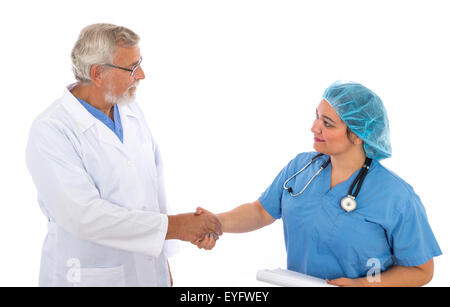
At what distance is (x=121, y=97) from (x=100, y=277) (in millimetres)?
738

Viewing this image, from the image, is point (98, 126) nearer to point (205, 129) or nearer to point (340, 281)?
point (340, 281)

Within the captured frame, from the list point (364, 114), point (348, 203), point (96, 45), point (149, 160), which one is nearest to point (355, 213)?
point (348, 203)

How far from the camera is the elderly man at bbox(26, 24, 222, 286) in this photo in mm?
1789

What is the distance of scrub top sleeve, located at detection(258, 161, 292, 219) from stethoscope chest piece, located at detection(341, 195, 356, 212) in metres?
0.36

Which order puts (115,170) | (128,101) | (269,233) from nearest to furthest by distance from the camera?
(115,170) → (128,101) → (269,233)

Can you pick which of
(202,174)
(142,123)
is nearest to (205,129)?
(202,174)

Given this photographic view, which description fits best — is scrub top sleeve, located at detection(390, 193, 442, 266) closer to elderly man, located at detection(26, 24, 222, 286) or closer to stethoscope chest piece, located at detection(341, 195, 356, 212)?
stethoscope chest piece, located at detection(341, 195, 356, 212)

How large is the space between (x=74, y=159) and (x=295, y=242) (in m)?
0.92

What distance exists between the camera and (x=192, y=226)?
2.11 meters

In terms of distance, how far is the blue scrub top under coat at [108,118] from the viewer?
1981 millimetres

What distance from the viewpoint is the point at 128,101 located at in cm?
207

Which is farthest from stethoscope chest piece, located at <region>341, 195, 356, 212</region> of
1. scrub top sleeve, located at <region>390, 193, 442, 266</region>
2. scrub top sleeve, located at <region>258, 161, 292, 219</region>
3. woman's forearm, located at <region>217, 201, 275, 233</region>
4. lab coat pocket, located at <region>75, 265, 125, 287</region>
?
lab coat pocket, located at <region>75, 265, 125, 287</region>
